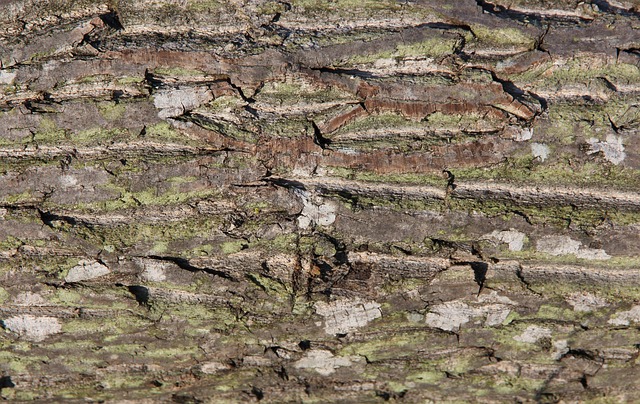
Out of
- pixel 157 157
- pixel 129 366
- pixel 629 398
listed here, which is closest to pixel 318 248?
pixel 157 157

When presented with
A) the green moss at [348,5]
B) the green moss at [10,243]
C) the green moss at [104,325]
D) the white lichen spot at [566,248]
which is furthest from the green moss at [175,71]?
the white lichen spot at [566,248]

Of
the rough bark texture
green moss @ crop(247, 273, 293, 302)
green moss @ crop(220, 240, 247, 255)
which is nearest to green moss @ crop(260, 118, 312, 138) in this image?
the rough bark texture

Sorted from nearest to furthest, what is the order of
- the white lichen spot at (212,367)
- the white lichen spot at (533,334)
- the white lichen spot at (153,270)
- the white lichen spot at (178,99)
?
the white lichen spot at (178,99) < the white lichen spot at (153,270) < the white lichen spot at (533,334) < the white lichen spot at (212,367)

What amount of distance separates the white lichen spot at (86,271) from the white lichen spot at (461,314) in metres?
1.13

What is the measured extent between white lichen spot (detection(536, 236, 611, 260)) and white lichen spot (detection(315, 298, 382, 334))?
0.59 meters

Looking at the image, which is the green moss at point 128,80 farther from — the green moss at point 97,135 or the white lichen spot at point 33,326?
the white lichen spot at point 33,326

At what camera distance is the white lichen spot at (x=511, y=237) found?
178cm

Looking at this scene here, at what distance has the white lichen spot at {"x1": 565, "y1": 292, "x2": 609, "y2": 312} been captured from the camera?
1875mm

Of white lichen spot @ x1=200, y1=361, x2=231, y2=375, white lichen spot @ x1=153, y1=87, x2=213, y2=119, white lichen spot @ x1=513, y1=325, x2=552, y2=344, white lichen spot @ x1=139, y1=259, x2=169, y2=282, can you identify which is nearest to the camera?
white lichen spot @ x1=153, y1=87, x2=213, y2=119

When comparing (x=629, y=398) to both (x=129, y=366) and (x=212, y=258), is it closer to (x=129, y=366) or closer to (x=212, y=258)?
(x=212, y=258)

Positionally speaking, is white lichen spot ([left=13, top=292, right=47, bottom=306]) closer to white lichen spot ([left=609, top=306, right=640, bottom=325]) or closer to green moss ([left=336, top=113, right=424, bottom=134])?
green moss ([left=336, top=113, right=424, bottom=134])

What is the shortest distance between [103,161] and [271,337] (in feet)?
2.76

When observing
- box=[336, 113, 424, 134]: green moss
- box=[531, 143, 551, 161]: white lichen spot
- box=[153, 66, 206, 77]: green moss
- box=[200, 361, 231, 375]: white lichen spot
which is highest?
box=[153, 66, 206, 77]: green moss

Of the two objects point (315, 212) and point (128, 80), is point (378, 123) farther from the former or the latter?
point (128, 80)
